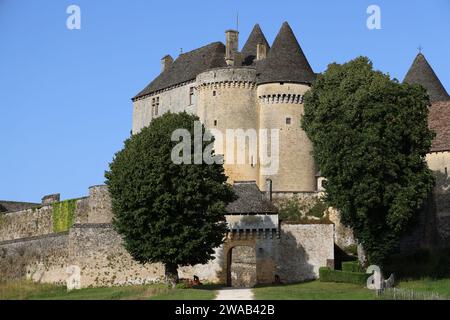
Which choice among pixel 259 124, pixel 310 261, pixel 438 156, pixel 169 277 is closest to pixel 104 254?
pixel 169 277

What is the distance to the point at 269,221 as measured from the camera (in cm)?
5275

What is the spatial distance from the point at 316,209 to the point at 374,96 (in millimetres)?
11187

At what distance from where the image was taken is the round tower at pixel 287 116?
6278cm

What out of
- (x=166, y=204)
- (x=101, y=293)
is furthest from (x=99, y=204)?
(x=166, y=204)

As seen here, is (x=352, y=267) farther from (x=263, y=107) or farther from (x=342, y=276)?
(x=263, y=107)

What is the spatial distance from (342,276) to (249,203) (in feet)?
26.0

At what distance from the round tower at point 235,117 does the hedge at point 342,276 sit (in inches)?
554

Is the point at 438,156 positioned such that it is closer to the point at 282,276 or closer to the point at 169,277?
the point at 282,276

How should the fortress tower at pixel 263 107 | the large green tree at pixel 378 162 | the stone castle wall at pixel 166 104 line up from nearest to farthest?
the large green tree at pixel 378 162, the fortress tower at pixel 263 107, the stone castle wall at pixel 166 104

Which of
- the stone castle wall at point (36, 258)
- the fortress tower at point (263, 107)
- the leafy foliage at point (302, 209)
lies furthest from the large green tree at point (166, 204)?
the fortress tower at point (263, 107)

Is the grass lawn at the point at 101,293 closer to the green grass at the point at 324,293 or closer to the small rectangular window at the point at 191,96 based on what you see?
the green grass at the point at 324,293

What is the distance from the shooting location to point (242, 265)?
2224 inches

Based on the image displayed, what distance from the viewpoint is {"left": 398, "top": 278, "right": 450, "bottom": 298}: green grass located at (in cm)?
4484

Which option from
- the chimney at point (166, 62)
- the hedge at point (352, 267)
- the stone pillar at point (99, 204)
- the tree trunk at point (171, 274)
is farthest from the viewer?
the chimney at point (166, 62)
